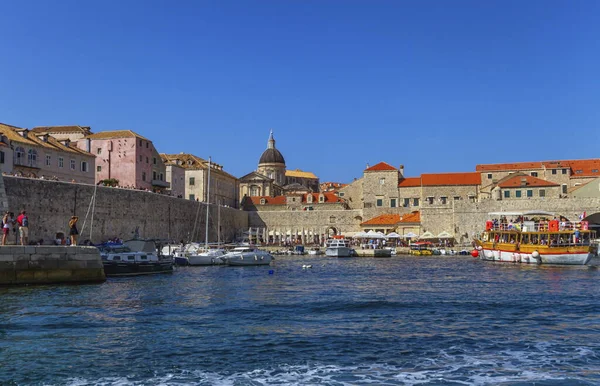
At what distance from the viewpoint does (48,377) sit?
30.2 ft

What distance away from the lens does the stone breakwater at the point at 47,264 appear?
19.4 meters

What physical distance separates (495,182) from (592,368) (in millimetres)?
56724

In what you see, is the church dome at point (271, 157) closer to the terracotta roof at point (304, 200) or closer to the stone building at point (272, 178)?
the stone building at point (272, 178)

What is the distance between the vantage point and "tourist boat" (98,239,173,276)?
86.2 feet

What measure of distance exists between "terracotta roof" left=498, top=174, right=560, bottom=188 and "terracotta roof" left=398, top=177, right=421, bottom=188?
9103 millimetres

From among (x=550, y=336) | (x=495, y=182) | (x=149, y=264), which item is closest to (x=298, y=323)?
(x=550, y=336)

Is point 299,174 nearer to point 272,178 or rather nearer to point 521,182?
point 272,178

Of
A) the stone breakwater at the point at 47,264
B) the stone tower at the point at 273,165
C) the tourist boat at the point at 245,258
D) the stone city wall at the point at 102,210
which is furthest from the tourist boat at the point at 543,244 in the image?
the stone tower at the point at 273,165

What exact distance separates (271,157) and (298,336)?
8416cm

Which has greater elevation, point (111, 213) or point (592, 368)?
point (111, 213)

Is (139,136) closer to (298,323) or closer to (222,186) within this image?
(222,186)

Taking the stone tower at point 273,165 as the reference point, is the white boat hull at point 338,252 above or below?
below

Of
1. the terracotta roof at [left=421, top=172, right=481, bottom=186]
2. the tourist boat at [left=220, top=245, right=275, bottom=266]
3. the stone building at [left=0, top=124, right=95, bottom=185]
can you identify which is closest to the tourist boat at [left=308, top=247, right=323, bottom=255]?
the terracotta roof at [left=421, top=172, right=481, bottom=186]

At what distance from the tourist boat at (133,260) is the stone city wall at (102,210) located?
473 centimetres
